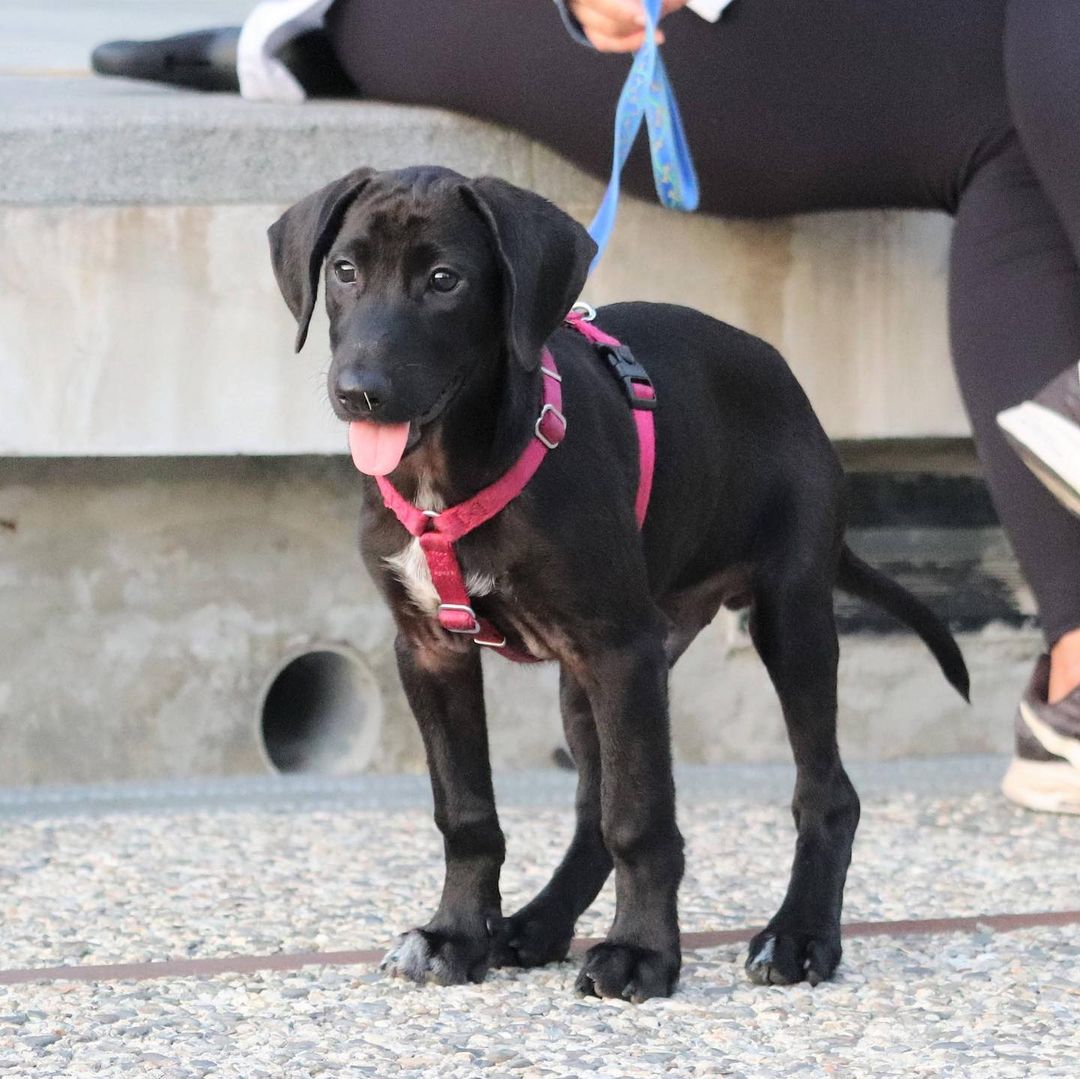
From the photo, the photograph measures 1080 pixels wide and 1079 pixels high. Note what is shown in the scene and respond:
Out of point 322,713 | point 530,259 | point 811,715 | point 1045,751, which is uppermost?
point 530,259

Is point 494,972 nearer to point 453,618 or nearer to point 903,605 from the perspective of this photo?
point 453,618

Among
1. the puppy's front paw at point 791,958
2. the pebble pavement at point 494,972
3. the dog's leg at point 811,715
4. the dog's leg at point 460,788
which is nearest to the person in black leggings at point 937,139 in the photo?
the pebble pavement at point 494,972

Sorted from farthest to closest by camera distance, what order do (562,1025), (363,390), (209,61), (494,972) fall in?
(209,61) → (494,972) → (562,1025) → (363,390)

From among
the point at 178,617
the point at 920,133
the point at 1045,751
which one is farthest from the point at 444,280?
the point at 178,617

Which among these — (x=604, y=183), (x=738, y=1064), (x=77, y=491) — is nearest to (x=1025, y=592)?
(x=604, y=183)

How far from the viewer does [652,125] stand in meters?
3.51

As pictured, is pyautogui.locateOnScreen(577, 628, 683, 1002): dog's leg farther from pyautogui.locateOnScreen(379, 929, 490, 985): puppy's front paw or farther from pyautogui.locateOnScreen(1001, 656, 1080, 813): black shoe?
pyautogui.locateOnScreen(1001, 656, 1080, 813): black shoe

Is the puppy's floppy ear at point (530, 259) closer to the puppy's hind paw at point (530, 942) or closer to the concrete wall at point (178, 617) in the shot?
the puppy's hind paw at point (530, 942)

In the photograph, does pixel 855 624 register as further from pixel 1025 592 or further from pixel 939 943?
pixel 939 943

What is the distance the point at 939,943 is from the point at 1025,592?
1.98m

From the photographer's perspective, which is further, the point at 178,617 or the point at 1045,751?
the point at 178,617

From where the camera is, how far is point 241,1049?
254cm

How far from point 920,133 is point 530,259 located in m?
1.61

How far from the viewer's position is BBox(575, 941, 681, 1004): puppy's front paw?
273cm
